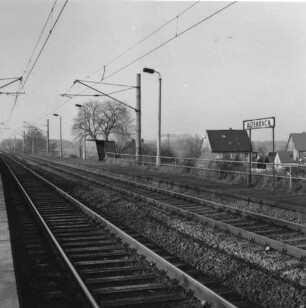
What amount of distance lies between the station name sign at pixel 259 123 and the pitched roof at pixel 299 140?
240 feet

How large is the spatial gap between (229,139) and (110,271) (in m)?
78.7

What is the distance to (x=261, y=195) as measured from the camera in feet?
45.0

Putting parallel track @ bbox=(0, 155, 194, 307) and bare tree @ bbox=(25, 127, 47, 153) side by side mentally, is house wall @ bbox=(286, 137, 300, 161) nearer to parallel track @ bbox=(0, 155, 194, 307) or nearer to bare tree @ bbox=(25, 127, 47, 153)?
bare tree @ bbox=(25, 127, 47, 153)

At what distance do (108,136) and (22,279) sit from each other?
8545 centimetres

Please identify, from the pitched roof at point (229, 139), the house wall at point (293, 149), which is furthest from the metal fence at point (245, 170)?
the house wall at point (293, 149)

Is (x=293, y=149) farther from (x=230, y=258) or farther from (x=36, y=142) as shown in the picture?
(x=230, y=258)

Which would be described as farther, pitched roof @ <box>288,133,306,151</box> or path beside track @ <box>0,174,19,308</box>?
pitched roof @ <box>288,133,306,151</box>

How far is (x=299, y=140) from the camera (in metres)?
86.8

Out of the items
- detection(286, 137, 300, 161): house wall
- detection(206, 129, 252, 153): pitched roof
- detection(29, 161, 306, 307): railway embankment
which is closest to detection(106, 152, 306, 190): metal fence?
detection(29, 161, 306, 307): railway embankment

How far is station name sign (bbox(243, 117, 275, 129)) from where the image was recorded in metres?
14.8

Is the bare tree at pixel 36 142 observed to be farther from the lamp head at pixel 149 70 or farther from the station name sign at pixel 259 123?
the station name sign at pixel 259 123

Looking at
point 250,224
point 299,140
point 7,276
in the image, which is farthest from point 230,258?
point 299,140

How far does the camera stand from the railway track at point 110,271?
5406 millimetres

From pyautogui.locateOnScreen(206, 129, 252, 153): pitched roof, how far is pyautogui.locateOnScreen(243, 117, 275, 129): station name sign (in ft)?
216
